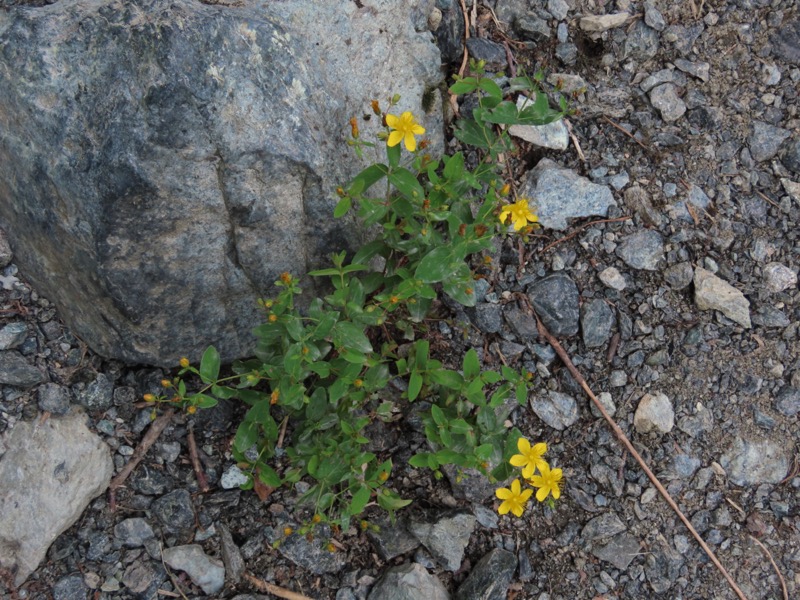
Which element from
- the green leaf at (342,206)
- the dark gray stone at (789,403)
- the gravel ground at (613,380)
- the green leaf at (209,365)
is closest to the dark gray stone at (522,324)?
the gravel ground at (613,380)

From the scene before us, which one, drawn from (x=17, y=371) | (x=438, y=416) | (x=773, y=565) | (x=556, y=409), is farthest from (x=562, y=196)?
(x=17, y=371)

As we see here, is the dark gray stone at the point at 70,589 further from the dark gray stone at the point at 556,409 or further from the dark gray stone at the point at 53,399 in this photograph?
the dark gray stone at the point at 556,409

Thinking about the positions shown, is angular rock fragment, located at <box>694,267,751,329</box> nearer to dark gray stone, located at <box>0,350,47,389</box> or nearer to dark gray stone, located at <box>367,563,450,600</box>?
dark gray stone, located at <box>367,563,450,600</box>

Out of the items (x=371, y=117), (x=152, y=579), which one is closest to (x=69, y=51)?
(x=371, y=117)

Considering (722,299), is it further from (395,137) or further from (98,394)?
(98,394)

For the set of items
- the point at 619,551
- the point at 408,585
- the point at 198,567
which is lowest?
the point at 619,551

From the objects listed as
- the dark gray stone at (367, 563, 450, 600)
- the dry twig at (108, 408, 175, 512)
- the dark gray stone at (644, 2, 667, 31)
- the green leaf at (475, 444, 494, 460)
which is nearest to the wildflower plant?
the green leaf at (475, 444, 494, 460)
